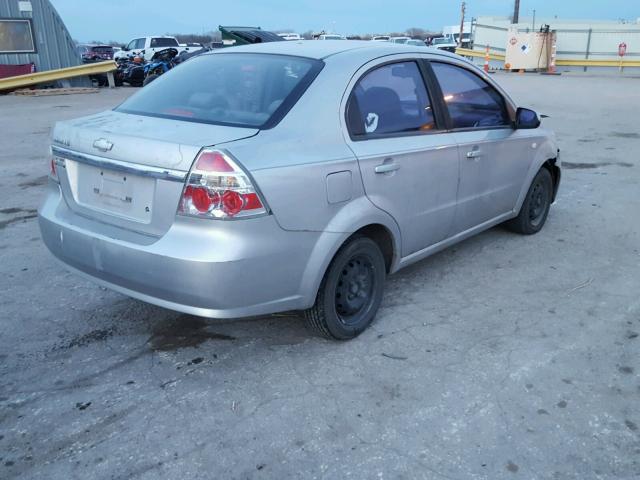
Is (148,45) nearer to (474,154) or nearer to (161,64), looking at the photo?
(161,64)

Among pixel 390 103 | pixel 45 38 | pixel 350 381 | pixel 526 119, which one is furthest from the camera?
pixel 45 38

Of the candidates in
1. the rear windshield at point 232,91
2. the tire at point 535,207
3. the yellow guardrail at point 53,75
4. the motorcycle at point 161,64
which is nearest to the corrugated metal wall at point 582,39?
the motorcycle at point 161,64

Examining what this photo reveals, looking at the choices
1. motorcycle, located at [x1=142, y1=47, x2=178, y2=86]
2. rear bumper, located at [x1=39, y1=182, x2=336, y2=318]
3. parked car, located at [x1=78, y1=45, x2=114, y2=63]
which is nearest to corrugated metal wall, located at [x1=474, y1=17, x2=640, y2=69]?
motorcycle, located at [x1=142, y1=47, x2=178, y2=86]

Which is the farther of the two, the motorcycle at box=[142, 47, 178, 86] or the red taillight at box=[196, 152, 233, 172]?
the motorcycle at box=[142, 47, 178, 86]

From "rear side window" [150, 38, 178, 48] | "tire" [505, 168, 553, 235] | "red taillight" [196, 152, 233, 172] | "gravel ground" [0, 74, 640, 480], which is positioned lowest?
"gravel ground" [0, 74, 640, 480]

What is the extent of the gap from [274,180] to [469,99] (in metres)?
2.22

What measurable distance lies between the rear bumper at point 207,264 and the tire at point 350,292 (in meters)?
0.19

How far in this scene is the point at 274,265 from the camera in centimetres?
298

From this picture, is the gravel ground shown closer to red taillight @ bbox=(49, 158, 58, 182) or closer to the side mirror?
red taillight @ bbox=(49, 158, 58, 182)

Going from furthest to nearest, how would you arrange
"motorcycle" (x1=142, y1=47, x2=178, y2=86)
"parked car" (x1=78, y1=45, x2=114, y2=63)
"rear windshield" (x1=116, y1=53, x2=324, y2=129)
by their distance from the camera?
"parked car" (x1=78, y1=45, x2=114, y2=63), "motorcycle" (x1=142, y1=47, x2=178, y2=86), "rear windshield" (x1=116, y1=53, x2=324, y2=129)

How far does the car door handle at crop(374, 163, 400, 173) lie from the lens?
347 centimetres

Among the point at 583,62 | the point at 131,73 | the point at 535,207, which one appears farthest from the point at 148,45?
the point at 535,207

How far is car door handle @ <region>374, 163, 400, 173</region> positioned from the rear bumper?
60 cm

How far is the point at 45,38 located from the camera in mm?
19828
